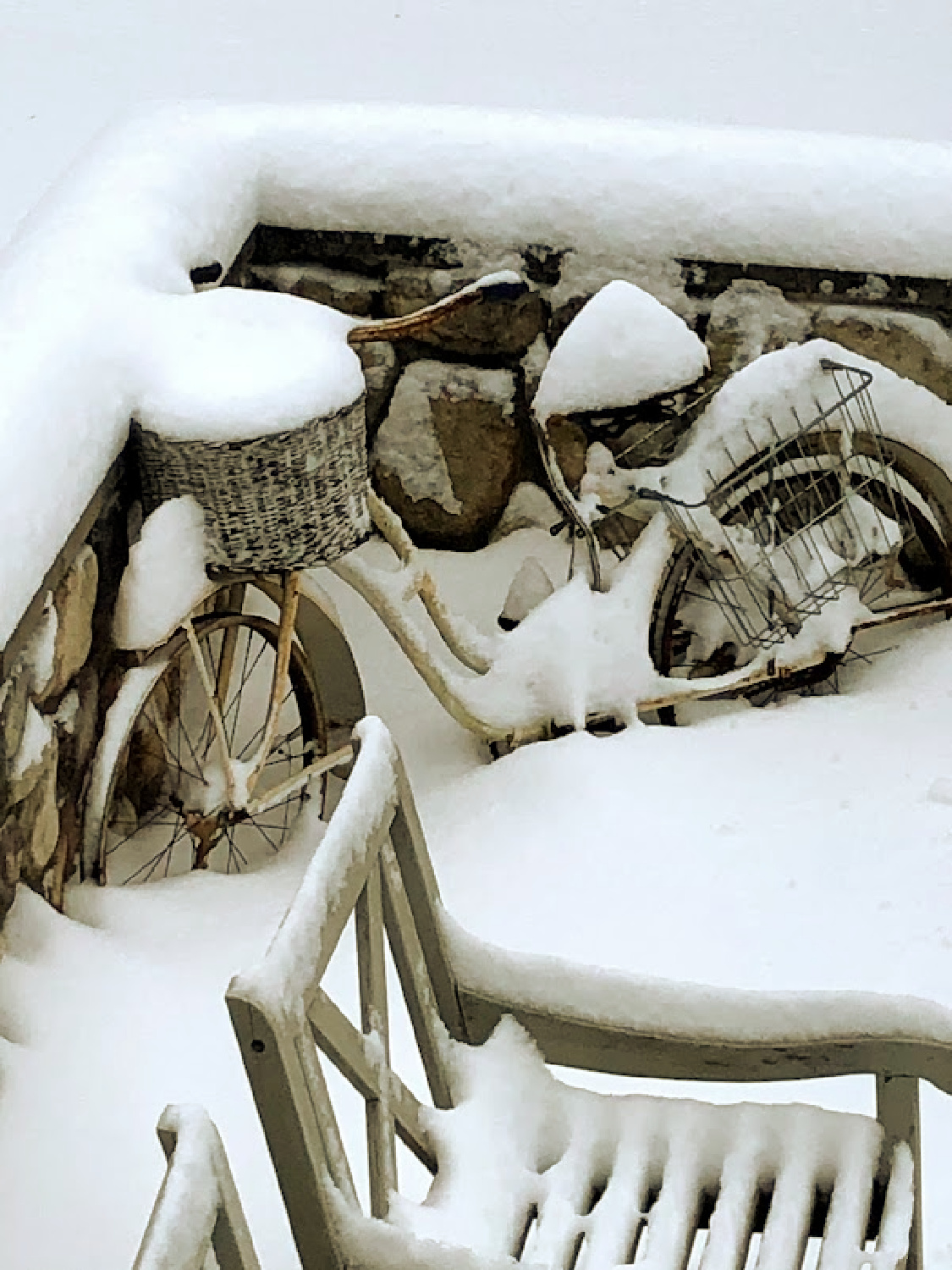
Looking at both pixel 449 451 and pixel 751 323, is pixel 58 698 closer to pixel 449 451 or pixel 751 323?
pixel 449 451

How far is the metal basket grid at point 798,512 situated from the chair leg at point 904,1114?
1360mm

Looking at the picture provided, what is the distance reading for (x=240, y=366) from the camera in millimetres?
2277

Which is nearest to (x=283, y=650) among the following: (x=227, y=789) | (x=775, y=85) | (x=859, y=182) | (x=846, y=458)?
(x=227, y=789)

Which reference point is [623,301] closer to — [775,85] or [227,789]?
[227,789]

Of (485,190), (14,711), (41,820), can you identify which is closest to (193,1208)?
(14,711)

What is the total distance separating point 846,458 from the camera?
2.76m

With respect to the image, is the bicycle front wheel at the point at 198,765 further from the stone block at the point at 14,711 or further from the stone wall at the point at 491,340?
the stone block at the point at 14,711

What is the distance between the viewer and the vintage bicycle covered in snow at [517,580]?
2297 millimetres

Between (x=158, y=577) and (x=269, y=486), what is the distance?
21cm

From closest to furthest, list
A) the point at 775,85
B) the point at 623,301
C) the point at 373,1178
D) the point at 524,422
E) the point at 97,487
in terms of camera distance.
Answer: the point at 373,1178, the point at 97,487, the point at 623,301, the point at 524,422, the point at 775,85

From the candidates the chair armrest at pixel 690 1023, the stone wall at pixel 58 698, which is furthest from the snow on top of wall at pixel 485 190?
the chair armrest at pixel 690 1023

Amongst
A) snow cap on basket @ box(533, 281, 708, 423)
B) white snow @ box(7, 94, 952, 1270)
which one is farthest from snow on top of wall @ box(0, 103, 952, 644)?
snow cap on basket @ box(533, 281, 708, 423)

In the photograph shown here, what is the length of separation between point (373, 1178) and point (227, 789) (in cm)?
105

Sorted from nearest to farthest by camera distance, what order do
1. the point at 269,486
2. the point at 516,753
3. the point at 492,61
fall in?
the point at 269,486 → the point at 516,753 → the point at 492,61
